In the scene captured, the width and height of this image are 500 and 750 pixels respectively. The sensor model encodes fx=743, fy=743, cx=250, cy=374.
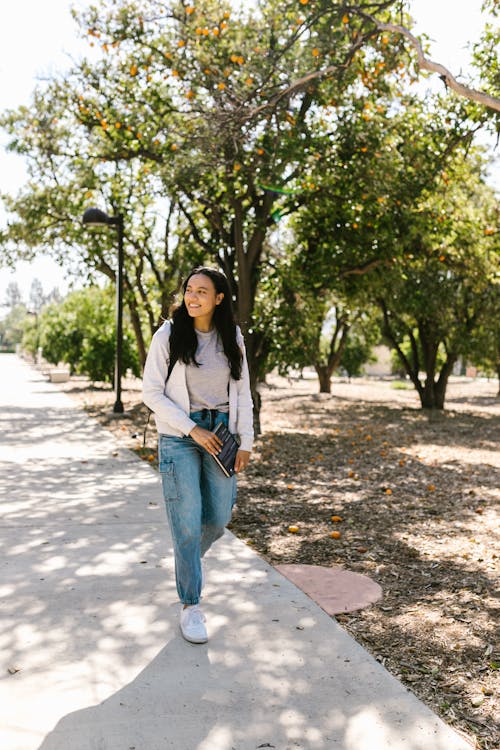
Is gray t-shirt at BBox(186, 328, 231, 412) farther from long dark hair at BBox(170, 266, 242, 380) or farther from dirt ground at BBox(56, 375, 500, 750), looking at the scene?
dirt ground at BBox(56, 375, 500, 750)

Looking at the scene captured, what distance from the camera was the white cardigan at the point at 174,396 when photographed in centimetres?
372

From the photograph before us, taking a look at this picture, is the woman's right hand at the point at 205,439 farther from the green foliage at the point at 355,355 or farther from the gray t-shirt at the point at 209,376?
the green foliage at the point at 355,355

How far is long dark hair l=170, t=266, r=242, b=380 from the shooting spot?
3.83 meters

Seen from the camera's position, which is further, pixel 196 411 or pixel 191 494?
pixel 196 411

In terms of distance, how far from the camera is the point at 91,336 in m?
25.0

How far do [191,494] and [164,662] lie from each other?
0.80m

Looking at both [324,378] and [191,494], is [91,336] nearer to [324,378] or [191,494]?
[324,378]

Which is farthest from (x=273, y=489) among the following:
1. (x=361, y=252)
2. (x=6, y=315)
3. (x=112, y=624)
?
(x=6, y=315)

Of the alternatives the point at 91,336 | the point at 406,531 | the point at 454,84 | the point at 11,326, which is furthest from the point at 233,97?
the point at 11,326

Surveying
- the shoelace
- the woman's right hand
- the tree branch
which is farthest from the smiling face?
the tree branch

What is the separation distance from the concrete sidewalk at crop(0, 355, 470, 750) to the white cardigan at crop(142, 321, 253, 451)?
1.05 meters

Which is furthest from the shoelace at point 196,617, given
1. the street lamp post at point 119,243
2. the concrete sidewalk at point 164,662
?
the street lamp post at point 119,243

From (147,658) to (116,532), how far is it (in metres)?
2.39

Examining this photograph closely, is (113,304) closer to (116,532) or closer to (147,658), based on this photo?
(116,532)
